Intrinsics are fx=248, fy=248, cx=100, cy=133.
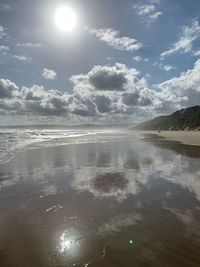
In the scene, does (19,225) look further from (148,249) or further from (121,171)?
(121,171)

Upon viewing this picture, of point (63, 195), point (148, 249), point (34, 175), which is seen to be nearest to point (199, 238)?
point (148, 249)

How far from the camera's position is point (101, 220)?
839 cm

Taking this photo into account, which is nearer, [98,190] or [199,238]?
[199,238]

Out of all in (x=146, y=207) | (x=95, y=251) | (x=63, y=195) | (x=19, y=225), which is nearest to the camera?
(x=95, y=251)

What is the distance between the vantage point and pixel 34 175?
51.1ft

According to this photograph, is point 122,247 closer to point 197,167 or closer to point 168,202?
point 168,202

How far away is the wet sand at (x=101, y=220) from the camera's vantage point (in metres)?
6.21

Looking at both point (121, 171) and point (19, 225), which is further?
point (121, 171)

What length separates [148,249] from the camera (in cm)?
648

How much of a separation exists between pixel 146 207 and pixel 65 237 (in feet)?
11.8

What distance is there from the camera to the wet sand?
244 inches

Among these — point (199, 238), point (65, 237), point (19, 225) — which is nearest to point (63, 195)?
point (19, 225)

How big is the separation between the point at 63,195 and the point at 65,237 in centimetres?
414

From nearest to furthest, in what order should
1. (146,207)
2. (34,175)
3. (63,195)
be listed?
(146,207)
(63,195)
(34,175)
